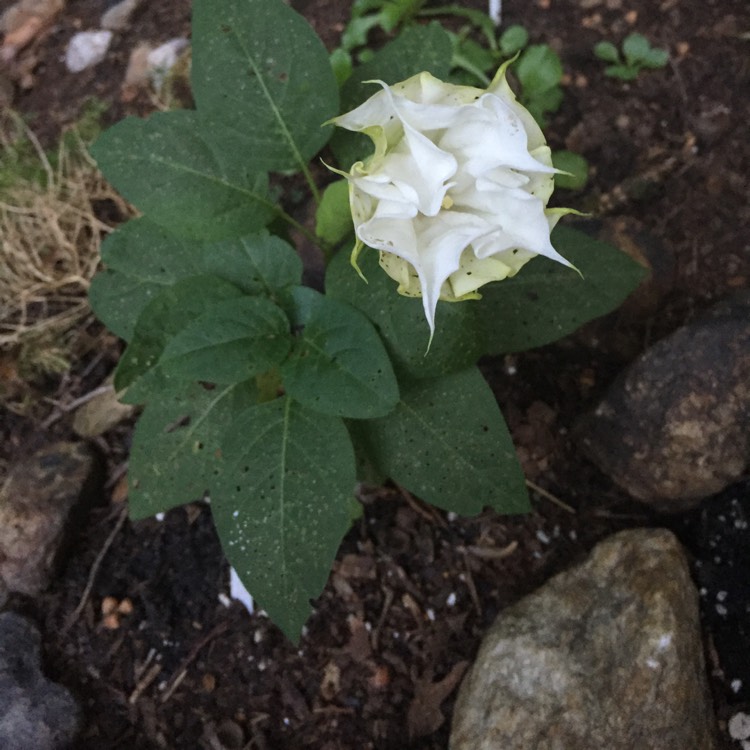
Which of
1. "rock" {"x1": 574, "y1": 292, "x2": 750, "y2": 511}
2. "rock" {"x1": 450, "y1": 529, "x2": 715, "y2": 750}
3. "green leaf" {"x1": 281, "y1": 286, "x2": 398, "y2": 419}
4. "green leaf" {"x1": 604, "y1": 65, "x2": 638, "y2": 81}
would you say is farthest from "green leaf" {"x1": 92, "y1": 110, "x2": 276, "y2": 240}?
"green leaf" {"x1": 604, "y1": 65, "x2": 638, "y2": 81}

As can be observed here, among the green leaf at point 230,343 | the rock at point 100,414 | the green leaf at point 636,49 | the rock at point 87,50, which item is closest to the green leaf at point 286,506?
the green leaf at point 230,343

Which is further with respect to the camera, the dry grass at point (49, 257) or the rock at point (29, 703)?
the dry grass at point (49, 257)

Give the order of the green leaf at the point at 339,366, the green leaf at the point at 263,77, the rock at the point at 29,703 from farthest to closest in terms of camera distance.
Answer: the rock at the point at 29,703
the green leaf at the point at 263,77
the green leaf at the point at 339,366

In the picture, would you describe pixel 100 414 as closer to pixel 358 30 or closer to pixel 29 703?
pixel 29 703

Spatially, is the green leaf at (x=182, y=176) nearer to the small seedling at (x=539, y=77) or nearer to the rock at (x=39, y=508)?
the rock at (x=39, y=508)

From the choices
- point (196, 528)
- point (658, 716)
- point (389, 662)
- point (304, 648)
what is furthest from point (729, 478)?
point (196, 528)

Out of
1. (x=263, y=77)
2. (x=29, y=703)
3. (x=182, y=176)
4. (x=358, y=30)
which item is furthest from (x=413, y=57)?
(x=29, y=703)
